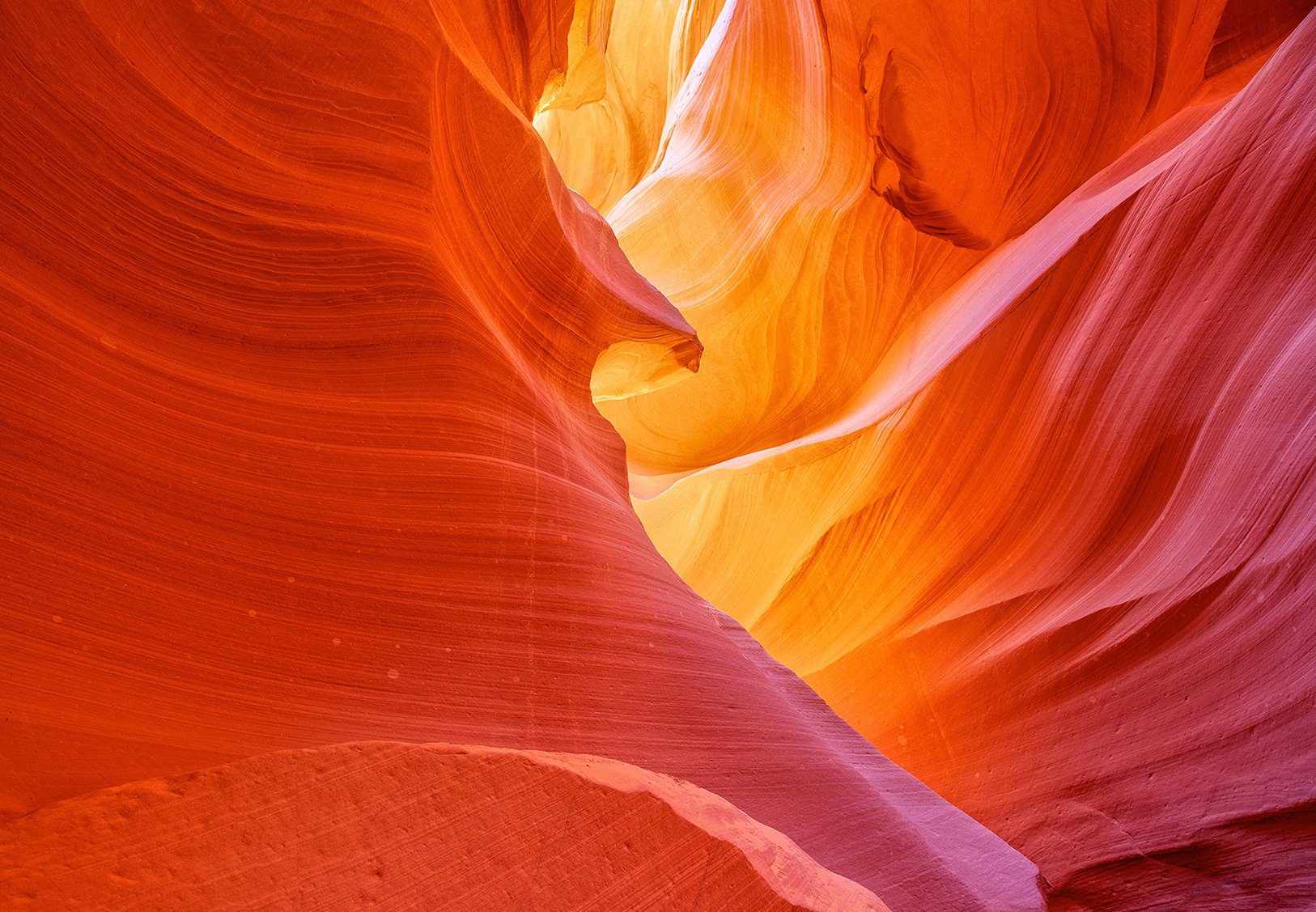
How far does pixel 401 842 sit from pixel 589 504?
1742 millimetres

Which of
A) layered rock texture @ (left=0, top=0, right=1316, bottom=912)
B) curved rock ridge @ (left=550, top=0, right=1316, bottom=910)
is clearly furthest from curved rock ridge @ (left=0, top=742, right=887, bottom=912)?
curved rock ridge @ (left=550, top=0, right=1316, bottom=910)

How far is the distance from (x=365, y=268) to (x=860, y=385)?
16.9 ft

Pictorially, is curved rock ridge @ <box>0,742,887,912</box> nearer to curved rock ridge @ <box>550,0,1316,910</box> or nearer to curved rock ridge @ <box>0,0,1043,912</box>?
curved rock ridge @ <box>0,0,1043,912</box>

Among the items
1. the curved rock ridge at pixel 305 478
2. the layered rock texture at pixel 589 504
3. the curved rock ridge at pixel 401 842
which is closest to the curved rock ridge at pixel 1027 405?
A: the layered rock texture at pixel 589 504

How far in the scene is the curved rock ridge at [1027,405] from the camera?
3514 mm

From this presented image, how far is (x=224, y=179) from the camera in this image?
2.42 m

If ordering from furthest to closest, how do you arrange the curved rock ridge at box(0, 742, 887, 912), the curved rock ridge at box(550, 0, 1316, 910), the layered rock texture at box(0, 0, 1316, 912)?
1. the curved rock ridge at box(550, 0, 1316, 910)
2. the layered rock texture at box(0, 0, 1316, 912)
3. the curved rock ridge at box(0, 742, 887, 912)

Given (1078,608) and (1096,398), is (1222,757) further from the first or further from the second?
(1096,398)

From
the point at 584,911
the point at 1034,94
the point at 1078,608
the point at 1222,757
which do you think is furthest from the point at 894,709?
the point at 1034,94

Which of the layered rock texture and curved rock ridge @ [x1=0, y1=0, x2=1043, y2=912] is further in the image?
curved rock ridge @ [x1=0, y1=0, x2=1043, y2=912]

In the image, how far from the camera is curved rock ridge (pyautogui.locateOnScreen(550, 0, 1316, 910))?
3.51 meters

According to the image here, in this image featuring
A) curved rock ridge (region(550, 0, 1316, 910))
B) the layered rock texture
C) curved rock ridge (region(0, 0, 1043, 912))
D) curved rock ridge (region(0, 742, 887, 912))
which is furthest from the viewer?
curved rock ridge (region(550, 0, 1316, 910))

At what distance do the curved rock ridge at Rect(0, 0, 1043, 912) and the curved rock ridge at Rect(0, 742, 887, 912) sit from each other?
0.06 metres

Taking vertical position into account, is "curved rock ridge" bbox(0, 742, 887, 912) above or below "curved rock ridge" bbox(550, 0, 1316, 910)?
below
